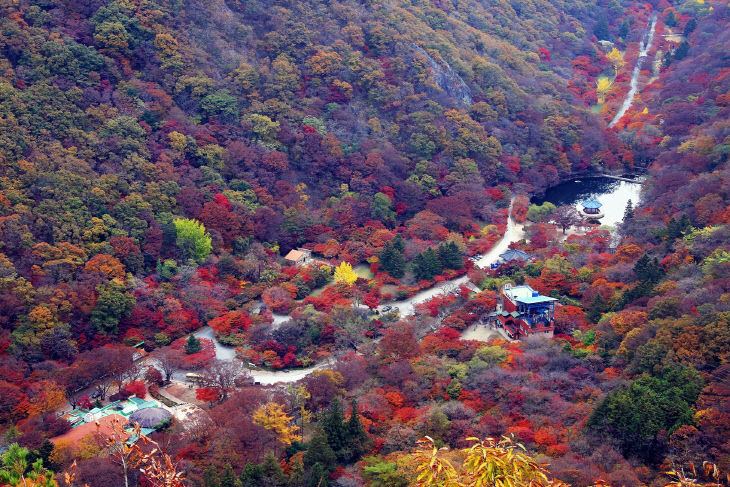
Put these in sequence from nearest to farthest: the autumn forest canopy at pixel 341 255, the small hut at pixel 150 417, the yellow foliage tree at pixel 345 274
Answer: the autumn forest canopy at pixel 341 255, the small hut at pixel 150 417, the yellow foliage tree at pixel 345 274

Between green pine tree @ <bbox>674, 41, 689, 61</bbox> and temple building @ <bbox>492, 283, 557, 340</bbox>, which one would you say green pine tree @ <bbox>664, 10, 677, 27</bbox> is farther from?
temple building @ <bbox>492, 283, 557, 340</bbox>

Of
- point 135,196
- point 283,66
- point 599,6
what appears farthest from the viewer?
point 599,6

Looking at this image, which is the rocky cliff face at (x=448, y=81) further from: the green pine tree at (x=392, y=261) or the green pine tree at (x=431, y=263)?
the green pine tree at (x=392, y=261)

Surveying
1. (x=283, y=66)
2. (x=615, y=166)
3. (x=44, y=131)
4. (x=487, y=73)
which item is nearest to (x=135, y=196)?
(x=44, y=131)

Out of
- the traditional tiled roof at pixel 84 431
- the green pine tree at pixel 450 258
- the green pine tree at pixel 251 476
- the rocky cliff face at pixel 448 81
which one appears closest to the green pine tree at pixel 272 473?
the green pine tree at pixel 251 476

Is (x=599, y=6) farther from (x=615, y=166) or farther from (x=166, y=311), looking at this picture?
(x=166, y=311)
